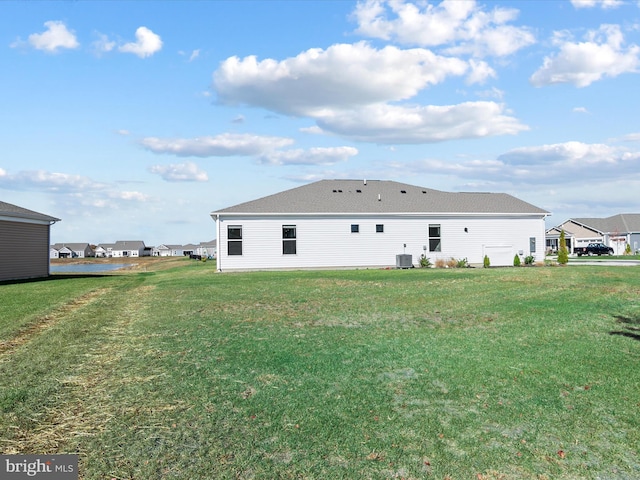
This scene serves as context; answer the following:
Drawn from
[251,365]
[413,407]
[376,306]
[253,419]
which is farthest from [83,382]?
[376,306]

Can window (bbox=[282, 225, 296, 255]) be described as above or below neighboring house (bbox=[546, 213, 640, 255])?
below

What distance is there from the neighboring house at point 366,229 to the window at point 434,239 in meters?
0.06

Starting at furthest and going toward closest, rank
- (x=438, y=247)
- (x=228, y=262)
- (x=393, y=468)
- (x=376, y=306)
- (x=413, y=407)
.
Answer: (x=438, y=247) < (x=228, y=262) < (x=376, y=306) < (x=413, y=407) < (x=393, y=468)

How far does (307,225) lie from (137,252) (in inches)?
4529

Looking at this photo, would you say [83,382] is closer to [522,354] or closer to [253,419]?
[253,419]

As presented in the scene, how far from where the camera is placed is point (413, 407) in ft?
14.6

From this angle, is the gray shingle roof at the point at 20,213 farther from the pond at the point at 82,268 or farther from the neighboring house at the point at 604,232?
the neighboring house at the point at 604,232

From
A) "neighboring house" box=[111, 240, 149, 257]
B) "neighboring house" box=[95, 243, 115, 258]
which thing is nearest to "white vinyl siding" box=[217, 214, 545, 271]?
"neighboring house" box=[111, 240, 149, 257]

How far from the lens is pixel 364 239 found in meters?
26.2

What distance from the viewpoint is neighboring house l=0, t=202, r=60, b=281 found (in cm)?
2103

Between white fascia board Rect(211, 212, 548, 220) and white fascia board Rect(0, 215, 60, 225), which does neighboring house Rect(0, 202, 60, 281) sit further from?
white fascia board Rect(211, 212, 548, 220)

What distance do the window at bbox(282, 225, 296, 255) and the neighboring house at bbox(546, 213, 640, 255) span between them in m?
42.1

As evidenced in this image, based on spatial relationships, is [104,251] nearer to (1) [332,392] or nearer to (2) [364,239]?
(2) [364,239]

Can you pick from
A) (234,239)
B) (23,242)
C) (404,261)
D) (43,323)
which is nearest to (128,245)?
(23,242)
